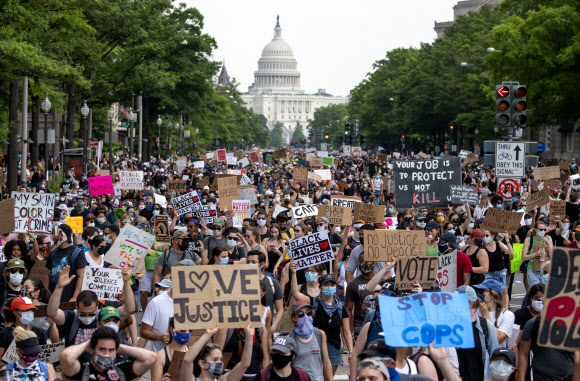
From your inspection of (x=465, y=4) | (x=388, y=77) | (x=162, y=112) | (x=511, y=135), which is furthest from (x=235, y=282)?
(x=465, y=4)

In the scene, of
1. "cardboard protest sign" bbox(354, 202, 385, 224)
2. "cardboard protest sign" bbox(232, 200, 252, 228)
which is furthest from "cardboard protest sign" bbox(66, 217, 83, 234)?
"cardboard protest sign" bbox(354, 202, 385, 224)

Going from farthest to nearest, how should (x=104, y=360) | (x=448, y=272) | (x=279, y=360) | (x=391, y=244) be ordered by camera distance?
(x=391, y=244), (x=448, y=272), (x=279, y=360), (x=104, y=360)

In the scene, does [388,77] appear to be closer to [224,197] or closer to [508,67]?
[508,67]

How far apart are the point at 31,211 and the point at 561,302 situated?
9.92m

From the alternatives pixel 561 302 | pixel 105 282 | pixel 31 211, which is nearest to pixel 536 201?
pixel 31 211

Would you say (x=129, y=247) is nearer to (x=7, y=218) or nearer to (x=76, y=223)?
(x=7, y=218)

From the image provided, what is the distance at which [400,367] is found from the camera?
685cm

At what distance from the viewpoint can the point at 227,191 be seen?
21844mm

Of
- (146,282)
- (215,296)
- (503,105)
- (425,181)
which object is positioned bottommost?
(146,282)

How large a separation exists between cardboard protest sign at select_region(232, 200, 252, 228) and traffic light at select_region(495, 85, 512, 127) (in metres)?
5.00

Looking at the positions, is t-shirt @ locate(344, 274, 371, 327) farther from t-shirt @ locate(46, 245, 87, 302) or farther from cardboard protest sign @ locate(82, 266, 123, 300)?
t-shirt @ locate(46, 245, 87, 302)

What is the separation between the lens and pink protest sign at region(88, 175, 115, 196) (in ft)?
73.3

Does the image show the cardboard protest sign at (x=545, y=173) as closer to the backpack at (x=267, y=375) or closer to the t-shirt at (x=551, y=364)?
the t-shirt at (x=551, y=364)

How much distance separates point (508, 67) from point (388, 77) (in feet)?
214
